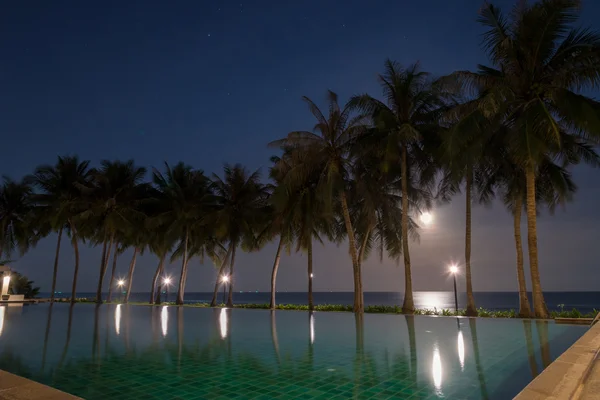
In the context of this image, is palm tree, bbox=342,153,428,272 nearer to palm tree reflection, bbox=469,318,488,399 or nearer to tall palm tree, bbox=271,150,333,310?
tall palm tree, bbox=271,150,333,310

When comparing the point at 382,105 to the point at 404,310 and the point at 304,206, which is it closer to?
the point at 304,206

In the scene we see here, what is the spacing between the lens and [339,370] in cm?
578

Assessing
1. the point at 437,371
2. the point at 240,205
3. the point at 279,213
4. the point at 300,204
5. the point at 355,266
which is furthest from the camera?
the point at 240,205

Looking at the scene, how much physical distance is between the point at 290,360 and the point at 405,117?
12088mm

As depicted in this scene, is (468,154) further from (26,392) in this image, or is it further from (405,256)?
(26,392)

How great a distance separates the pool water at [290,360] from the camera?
15.7ft

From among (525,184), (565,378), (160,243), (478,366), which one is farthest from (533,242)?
(160,243)

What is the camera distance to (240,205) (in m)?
23.2

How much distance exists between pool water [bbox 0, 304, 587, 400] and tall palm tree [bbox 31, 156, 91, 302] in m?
15.5

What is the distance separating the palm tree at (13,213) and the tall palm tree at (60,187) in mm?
2892

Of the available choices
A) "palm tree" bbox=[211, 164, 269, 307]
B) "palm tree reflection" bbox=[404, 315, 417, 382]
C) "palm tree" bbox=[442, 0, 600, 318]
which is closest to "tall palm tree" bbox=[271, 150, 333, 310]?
"palm tree" bbox=[211, 164, 269, 307]

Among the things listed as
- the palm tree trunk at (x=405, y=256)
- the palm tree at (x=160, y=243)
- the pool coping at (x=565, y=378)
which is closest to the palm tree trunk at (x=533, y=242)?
the palm tree trunk at (x=405, y=256)

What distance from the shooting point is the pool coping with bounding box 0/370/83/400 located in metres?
3.48

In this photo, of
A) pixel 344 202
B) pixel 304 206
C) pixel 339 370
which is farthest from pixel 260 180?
pixel 339 370
